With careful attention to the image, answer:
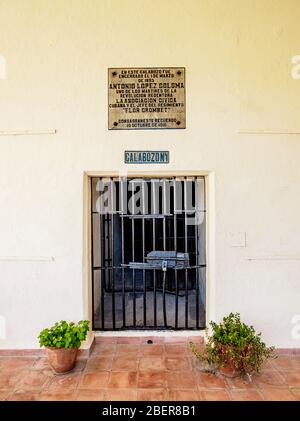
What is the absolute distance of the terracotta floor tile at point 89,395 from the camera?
2889 mm

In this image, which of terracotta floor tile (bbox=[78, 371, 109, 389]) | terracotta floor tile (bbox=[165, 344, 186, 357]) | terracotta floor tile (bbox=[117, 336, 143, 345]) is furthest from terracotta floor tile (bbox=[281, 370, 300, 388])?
terracotta floor tile (bbox=[78, 371, 109, 389])

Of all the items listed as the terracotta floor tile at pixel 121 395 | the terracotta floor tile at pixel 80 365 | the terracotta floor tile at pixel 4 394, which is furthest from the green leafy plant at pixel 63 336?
the terracotta floor tile at pixel 121 395

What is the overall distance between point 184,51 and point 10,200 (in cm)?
298

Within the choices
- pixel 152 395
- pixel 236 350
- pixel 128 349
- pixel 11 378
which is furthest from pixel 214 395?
pixel 11 378

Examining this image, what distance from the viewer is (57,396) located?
2.93 m

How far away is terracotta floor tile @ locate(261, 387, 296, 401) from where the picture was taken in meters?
2.90

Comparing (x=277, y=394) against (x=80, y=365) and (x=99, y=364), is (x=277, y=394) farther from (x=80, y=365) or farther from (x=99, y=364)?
(x=80, y=365)

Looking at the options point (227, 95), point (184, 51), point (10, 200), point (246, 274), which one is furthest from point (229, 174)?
point (10, 200)

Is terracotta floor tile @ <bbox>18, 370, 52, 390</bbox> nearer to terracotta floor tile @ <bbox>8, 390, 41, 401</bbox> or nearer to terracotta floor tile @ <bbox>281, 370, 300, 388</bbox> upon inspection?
terracotta floor tile @ <bbox>8, 390, 41, 401</bbox>

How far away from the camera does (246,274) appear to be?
3793 mm

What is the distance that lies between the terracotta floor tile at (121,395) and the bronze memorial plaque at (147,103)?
3.05 meters
